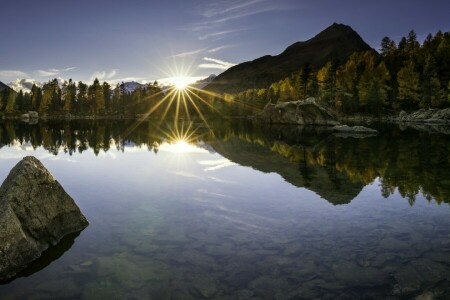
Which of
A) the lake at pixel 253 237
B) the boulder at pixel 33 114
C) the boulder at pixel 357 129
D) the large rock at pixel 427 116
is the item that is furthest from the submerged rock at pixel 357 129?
the boulder at pixel 33 114

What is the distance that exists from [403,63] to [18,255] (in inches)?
5160

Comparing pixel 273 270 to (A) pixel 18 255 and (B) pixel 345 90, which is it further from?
(B) pixel 345 90

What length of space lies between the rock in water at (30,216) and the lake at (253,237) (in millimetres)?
437

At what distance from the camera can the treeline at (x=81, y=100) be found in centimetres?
17038

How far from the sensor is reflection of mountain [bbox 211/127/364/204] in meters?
19.2

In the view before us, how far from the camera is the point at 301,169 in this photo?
26.4 m

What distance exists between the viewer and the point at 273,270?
988 centimetres

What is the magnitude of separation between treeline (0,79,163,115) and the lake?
15402 cm

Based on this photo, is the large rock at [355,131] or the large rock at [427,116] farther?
the large rock at [427,116]

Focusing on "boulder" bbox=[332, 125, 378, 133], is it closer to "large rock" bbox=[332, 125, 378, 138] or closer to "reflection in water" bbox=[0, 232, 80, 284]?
"large rock" bbox=[332, 125, 378, 138]

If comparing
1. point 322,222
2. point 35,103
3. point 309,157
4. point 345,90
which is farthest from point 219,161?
point 35,103

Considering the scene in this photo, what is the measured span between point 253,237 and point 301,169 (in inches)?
581

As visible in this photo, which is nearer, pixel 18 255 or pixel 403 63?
pixel 18 255

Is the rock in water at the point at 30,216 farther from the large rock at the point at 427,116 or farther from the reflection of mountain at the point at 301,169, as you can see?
the large rock at the point at 427,116
